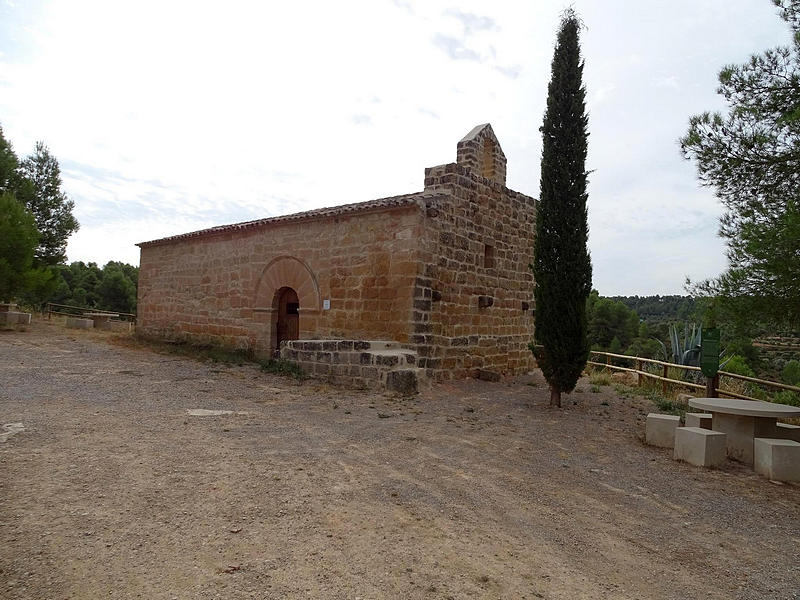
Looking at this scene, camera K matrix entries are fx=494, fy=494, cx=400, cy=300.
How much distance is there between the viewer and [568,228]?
7.79 metres

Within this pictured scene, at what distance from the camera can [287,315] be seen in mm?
11531

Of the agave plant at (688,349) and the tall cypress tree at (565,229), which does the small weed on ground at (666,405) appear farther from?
the agave plant at (688,349)

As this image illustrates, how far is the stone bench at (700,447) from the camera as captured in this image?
5.04 metres

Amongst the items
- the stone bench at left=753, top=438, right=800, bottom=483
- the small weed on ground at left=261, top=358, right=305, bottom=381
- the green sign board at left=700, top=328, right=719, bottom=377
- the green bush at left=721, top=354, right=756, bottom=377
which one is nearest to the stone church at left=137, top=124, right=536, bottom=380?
the small weed on ground at left=261, top=358, right=305, bottom=381

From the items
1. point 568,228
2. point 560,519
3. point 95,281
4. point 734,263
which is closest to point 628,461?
point 560,519

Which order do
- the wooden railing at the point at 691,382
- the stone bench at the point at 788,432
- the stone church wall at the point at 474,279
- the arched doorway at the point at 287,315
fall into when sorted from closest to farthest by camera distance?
the stone bench at the point at 788,432 → the wooden railing at the point at 691,382 → the stone church wall at the point at 474,279 → the arched doorway at the point at 287,315

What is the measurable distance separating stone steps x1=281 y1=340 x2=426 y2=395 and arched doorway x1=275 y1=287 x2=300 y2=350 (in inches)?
91.4

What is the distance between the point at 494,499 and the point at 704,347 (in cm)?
517

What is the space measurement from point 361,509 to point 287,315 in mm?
8544

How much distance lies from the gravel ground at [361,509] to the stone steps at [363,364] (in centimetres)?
125

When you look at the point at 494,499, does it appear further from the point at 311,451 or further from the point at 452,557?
the point at 311,451

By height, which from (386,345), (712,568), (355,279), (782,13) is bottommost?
(712,568)

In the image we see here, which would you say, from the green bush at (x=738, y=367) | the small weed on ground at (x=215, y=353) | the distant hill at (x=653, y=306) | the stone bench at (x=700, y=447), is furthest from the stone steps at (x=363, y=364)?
the distant hill at (x=653, y=306)

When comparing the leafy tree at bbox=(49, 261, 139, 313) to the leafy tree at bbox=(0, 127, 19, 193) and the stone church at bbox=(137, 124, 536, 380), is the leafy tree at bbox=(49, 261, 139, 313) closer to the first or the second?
the leafy tree at bbox=(0, 127, 19, 193)
